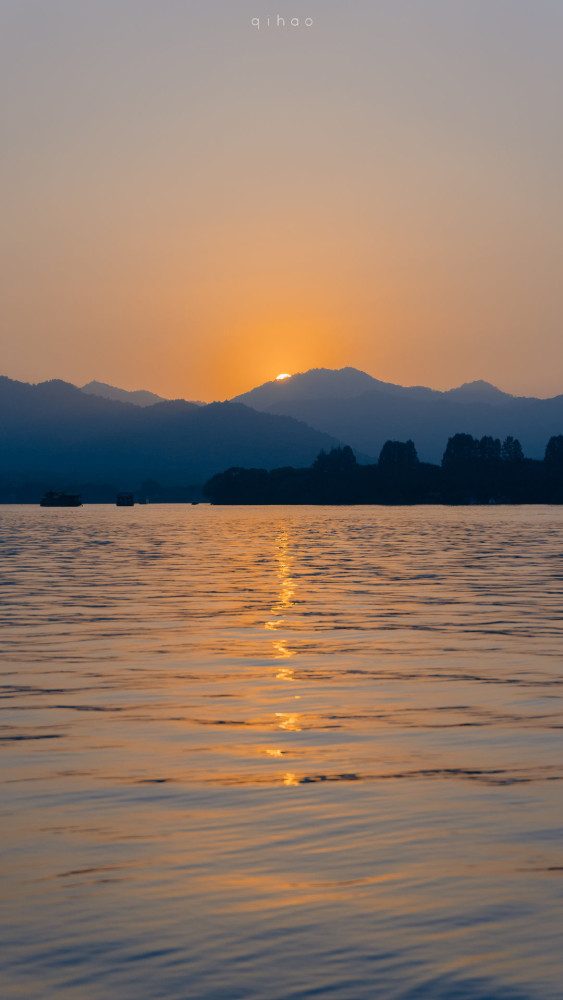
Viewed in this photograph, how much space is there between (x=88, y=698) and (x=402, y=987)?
14.6 metres

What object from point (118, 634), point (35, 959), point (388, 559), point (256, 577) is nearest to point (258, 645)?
point (118, 634)

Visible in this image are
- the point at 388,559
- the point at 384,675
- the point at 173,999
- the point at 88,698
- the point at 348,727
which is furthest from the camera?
the point at 388,559

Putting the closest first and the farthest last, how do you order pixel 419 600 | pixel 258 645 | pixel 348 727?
1. pixel 348 727
2. pixel 258 645
3. pixel 419 600

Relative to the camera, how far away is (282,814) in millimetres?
13922

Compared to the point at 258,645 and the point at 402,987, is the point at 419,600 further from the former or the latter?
the point at 402,987

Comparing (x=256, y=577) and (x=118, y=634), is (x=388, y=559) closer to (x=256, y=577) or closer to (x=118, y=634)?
(x=256, y=577)

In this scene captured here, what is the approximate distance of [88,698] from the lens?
22.8 metres

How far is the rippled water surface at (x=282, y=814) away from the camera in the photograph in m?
9.46

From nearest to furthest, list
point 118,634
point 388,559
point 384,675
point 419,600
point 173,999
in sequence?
point 173,999
point 384,675
point 118,634
point 419,600
point 388,559

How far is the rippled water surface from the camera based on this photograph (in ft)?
31.0

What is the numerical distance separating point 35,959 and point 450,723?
1175 centimetres

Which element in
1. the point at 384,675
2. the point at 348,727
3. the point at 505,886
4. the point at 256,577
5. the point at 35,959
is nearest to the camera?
the point at 35,959

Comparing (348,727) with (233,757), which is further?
(348,727)

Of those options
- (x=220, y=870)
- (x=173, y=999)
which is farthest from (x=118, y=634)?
(x=173, y=999)
